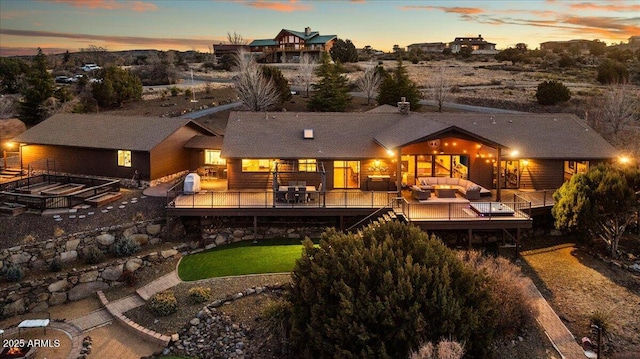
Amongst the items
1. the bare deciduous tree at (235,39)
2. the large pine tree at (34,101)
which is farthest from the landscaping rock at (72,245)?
the bare deciduous tree at (235,39)

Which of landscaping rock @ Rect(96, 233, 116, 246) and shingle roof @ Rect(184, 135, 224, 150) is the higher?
shingle roof @ Rect(184, 135, 224, 150)

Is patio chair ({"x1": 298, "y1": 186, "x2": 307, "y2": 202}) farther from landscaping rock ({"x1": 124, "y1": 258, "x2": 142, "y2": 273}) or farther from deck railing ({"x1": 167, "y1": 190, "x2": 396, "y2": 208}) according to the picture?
landscaping rock ({"x1": 124, "y1": 258, "x2": 142, "y2": 273})

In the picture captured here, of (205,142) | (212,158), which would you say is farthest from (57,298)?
(205,142)

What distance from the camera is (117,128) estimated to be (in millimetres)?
28328

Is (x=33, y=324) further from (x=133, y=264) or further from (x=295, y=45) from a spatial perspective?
(x=295, y=45)

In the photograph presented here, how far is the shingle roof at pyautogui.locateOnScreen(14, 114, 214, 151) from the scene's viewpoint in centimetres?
2662

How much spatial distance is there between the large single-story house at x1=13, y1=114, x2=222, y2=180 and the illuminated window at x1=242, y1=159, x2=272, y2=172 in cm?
419

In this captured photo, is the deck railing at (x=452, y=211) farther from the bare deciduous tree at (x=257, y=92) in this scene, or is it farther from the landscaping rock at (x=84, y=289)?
the bare deciduous tree at (x=257, y=92)

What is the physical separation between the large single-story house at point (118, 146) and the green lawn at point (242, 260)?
7.97 metres

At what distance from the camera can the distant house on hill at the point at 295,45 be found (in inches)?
3160

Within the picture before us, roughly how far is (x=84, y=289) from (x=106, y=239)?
2559 millimetres

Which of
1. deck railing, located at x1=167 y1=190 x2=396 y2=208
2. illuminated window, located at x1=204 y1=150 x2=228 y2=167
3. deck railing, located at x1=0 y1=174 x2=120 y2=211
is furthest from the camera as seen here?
illuminated window, located at x1=204 y1=150 x2=228 y2=167

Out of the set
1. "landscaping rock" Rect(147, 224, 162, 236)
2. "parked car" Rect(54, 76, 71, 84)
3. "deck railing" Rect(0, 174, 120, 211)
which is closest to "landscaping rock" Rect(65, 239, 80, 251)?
"landscaping rock" Rect(147, 224, 162, 236)

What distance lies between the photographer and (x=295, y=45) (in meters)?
82.1
